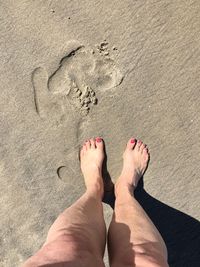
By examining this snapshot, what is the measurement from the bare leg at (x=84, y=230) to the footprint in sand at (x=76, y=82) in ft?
0.74

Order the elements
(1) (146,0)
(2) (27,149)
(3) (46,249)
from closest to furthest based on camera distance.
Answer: (3) (46,249) < (1) (146,0) < (2) (27,149)

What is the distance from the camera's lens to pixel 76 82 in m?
2.27

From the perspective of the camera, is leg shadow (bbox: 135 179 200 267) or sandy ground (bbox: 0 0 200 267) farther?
leg shadow (bbox: 135 179 200 267)

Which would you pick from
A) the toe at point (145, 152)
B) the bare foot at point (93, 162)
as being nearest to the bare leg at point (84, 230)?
the bare foot at point (93, 162)

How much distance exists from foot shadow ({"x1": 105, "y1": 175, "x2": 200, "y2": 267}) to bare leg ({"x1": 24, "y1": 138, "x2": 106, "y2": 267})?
196mm

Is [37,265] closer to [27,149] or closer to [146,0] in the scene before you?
[27,149]

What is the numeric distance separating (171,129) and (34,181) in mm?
847

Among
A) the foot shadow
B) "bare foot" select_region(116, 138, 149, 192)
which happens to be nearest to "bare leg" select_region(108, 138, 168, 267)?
"bare foot" select_region(116, 138, 149, 192)

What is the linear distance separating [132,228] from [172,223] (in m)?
0.54

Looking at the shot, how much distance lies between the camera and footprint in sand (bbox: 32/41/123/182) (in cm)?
224

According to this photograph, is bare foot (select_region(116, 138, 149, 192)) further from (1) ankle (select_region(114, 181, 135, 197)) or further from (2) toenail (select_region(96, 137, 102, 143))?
(2) toenail (select_region(96, 137, 102, 143))

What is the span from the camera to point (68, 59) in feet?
7.39

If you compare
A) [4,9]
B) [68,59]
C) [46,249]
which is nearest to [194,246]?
[46,249]

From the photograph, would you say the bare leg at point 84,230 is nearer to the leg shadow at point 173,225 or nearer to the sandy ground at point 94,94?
the sandy ground at point 94,94
